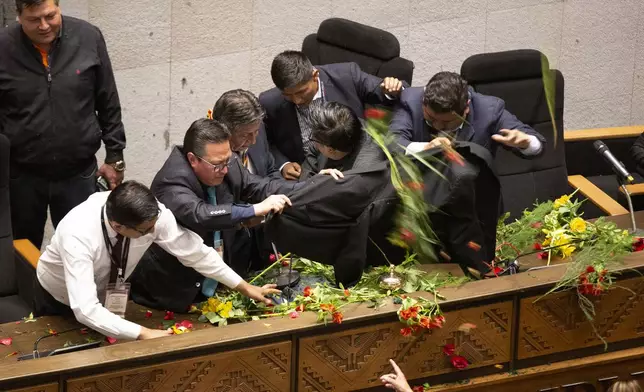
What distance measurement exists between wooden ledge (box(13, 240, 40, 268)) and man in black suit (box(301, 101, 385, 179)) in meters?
1.23

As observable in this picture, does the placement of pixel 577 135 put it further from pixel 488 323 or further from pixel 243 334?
pixel 243 334

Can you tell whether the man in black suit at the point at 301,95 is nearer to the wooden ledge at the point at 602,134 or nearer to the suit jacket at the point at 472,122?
the suit jacket at the point at 472,122

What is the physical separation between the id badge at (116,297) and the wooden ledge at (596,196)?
2.55m

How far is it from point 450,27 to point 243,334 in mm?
3632

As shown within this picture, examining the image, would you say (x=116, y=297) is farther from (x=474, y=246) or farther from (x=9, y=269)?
(x=474, y=246)

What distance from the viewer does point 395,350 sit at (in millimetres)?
4496

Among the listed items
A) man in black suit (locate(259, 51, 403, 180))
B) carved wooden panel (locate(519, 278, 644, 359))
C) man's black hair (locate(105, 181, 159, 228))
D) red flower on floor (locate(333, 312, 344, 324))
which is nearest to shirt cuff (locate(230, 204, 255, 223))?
man's black hair (locate(105, 181, 159, 228))

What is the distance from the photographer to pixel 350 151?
188 inches

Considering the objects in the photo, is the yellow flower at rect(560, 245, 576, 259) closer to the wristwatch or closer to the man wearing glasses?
the man wearing glasses

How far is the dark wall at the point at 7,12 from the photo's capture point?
5980 millimetres

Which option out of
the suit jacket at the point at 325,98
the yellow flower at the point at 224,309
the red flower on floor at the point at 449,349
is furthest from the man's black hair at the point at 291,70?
the red flower on floor at the point at 449,349

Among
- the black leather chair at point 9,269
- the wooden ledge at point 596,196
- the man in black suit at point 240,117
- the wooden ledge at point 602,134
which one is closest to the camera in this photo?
the man in black suit at point 240,117

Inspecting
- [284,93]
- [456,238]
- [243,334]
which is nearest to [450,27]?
[284,93]

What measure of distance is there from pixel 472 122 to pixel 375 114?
42 cm
